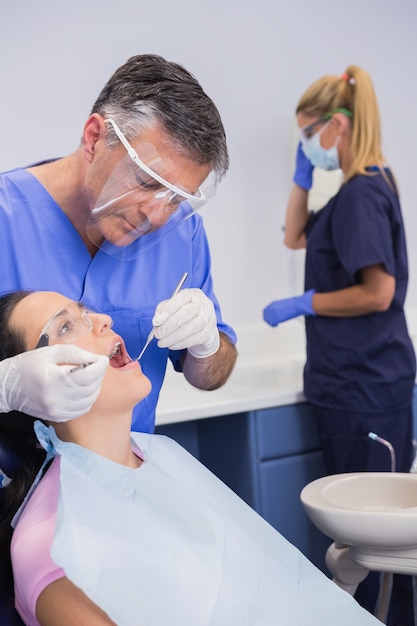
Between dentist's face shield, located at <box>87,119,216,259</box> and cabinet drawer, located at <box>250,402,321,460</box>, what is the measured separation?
3.74 feet

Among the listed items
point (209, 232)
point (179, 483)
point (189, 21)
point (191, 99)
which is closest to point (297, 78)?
point (189, 21)

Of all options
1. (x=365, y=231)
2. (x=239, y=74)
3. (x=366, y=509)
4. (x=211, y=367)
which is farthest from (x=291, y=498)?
(x=239, y=74)

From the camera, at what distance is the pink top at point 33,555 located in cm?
108

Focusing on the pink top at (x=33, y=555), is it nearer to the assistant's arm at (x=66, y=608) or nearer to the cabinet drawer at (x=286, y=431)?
the assistant's arm at (x=66, y=608)

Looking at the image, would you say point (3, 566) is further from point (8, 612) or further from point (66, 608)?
point (66, 608)

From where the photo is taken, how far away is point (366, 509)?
1477 millimetres

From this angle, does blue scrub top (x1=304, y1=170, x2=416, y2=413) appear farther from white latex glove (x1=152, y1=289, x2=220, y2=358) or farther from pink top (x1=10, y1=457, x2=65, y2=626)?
pink top (x1=10, y1=457, x2=65, y2=626)

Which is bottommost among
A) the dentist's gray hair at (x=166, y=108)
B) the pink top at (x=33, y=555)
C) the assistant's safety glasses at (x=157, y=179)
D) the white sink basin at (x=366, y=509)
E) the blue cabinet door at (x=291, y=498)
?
the blue cabinet door at (x=291, y=498)

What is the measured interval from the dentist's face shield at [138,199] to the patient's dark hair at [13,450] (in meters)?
0.18

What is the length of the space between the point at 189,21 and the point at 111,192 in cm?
150

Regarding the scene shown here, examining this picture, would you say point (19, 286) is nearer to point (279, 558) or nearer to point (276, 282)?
point (279, 558)

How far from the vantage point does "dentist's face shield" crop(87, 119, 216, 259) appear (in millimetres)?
1240

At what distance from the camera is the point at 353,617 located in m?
1.25

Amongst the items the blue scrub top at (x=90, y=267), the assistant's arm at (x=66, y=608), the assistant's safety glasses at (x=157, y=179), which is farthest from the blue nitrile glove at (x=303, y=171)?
the assistant's arm at (x=66, y=608)
